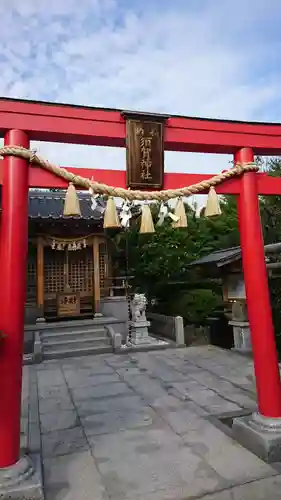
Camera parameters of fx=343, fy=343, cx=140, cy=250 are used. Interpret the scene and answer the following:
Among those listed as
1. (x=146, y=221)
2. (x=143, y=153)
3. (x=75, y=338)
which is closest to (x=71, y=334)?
(x=75, y=338)

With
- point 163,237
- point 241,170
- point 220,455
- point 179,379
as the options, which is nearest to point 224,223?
point 163,237

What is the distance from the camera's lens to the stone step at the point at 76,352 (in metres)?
11.4

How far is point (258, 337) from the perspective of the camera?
15.0ft

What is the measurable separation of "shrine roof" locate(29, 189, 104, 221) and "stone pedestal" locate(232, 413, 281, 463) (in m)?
11.1

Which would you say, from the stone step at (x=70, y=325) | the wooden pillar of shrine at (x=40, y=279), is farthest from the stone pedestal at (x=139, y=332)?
the wooden pillar of shrine at (x=40, y=279)

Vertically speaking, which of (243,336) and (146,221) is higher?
(146,221)

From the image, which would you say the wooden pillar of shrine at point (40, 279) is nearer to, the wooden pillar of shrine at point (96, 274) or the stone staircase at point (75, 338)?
the stone staircase at point (75, 338)

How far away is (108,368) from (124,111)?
744 cm

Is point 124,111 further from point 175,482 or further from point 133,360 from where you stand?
point 133,360

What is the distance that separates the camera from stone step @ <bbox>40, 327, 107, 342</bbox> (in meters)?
12.9

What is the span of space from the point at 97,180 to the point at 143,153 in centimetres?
70

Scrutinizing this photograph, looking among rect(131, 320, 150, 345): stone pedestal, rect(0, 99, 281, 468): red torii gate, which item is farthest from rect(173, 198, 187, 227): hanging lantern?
rect(131, 320, 150, 345): stone pedestal

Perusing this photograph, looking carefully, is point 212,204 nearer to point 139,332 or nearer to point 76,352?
point 76,352

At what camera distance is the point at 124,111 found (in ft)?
14.6
